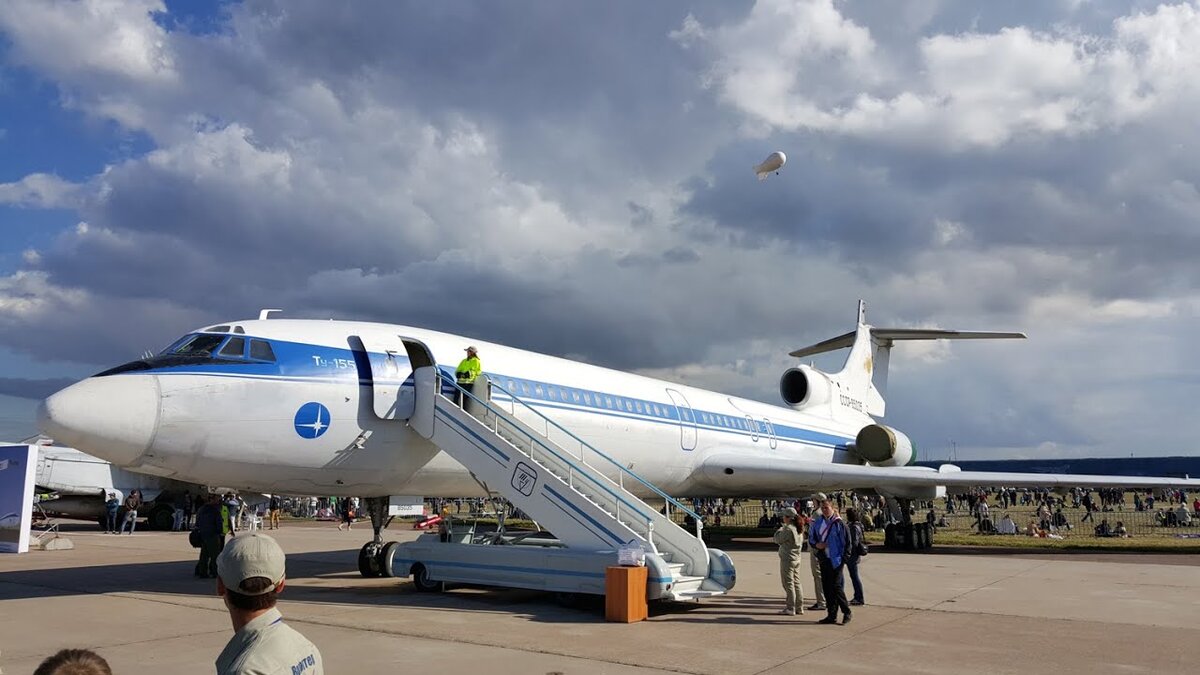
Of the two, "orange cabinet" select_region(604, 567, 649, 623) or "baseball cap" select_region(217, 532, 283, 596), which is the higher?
"baseball cap" select_region(217, 532, 283, 596)

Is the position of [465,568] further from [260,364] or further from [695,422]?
[695,422]

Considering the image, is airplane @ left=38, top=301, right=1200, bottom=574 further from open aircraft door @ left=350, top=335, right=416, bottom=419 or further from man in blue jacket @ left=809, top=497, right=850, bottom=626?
man in blue jacket @ left=809, top=497, right=850, bottom=626

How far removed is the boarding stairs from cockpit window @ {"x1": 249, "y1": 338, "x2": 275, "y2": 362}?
7.10 ft

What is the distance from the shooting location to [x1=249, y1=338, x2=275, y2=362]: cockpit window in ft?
39.2

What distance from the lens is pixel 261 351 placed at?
12.0 m

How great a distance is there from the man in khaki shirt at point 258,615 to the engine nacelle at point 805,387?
26.4 m

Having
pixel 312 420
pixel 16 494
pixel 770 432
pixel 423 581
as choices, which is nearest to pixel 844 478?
pixel 770 432

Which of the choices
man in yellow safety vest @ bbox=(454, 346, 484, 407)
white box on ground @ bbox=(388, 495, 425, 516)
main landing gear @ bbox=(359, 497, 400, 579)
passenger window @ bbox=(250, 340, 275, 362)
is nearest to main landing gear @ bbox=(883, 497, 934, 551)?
white box on ground @ bbox=(388, 495, 425, 516)

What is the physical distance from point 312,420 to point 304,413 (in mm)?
145

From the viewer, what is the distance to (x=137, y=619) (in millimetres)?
10383

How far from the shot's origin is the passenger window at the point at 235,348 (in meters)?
11.8

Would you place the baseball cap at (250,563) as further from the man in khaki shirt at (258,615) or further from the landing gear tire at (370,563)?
the landing gear tire at (370,563)

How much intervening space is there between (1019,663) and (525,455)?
21.9 feet

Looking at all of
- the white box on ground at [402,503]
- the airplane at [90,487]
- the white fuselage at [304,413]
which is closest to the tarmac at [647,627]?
the white box on ground at [402,503]
